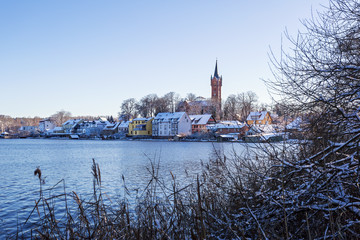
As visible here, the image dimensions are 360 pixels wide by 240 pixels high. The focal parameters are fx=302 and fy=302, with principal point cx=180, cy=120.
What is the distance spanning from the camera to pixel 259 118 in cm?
541

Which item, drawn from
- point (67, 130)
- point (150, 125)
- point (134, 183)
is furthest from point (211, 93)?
point (134, 183)

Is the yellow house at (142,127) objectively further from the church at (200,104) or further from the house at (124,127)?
the church at (200,104)

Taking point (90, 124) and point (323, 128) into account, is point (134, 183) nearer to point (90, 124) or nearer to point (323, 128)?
point (323, 128)

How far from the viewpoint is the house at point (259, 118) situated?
499 cm

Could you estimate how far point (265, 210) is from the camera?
400cm

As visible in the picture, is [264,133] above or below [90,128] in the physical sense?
below

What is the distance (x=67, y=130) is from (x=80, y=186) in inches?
4199

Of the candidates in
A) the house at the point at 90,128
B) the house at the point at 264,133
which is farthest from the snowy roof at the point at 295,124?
the house at the point at 90,128

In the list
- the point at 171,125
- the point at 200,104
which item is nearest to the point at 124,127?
the point at 171,125

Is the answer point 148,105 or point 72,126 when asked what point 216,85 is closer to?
point 148,105

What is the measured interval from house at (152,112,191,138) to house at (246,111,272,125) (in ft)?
244

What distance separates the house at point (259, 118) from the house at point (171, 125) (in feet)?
244

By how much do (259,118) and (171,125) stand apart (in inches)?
3074

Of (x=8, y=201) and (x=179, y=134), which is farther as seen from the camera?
(x=179, y=134)
